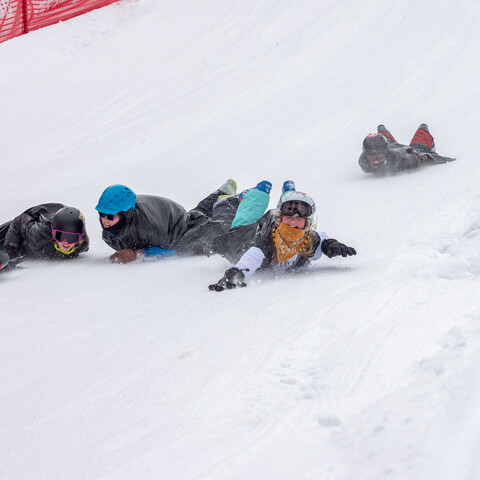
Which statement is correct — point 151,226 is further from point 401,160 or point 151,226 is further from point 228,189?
point 401,160

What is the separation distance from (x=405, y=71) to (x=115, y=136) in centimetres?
465

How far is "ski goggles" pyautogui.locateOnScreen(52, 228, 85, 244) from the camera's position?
452cm

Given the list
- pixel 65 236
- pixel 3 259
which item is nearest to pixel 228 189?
pixel 65 236

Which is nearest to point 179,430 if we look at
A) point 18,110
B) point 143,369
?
point 143,369

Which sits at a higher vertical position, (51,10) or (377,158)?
(51,10)

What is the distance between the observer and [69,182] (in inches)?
278

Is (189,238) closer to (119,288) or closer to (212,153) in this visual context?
(119,288)

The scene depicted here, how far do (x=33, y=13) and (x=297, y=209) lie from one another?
8624 mm

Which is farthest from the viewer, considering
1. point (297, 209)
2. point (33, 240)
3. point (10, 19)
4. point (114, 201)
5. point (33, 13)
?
point (33, 13)

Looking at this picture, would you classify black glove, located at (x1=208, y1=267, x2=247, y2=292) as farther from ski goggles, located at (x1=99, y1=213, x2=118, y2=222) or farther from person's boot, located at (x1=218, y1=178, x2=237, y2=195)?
person's boot, located at (x1=218, y1=178, x2=237, y2=195)

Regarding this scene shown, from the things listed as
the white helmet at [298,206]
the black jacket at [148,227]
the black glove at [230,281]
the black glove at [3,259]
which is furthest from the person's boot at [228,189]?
the black glove at [230,281]

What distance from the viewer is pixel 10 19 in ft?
33.9

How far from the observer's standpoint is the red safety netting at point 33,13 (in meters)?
10.2

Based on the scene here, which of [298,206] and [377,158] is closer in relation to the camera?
[298,206]
